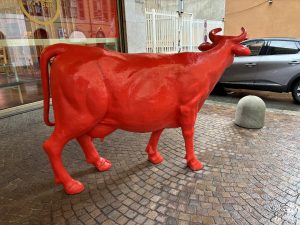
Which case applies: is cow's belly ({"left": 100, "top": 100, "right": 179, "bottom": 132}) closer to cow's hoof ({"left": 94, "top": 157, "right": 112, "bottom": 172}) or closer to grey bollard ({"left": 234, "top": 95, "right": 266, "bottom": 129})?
cow's hoof ({"left": 94, "top": 157, "right": 112, "bottom": 172})

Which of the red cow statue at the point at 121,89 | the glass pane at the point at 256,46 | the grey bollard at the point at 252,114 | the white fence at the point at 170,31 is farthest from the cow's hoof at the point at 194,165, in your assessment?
the white fence at the point at 170,31

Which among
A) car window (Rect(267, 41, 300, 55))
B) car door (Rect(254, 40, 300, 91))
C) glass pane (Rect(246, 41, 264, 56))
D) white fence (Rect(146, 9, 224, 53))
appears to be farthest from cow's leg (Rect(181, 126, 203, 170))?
white fence (Rect(146, 9, 224, 53))

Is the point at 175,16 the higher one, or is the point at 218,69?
the point at 175,16

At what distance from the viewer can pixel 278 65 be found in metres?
6.56

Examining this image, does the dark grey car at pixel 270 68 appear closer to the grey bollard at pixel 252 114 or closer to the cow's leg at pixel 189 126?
the grey bollard at pixel 252 114

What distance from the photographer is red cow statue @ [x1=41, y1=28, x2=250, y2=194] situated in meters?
2.27

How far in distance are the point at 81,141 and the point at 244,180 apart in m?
2.02

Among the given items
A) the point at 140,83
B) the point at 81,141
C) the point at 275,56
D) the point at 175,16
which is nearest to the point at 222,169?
the point at 140,83

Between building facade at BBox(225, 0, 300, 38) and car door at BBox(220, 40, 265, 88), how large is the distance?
→ 8.94 meters

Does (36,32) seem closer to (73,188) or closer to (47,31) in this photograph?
(47,31)

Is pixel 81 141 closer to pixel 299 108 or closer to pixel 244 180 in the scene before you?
pixel 244 180

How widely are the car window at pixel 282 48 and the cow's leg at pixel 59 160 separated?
6.44m

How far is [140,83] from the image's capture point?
8.00ft

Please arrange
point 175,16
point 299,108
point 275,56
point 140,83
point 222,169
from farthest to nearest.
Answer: point 175,16, point 275,56, point 299,108, point 222,169, point 140,83
